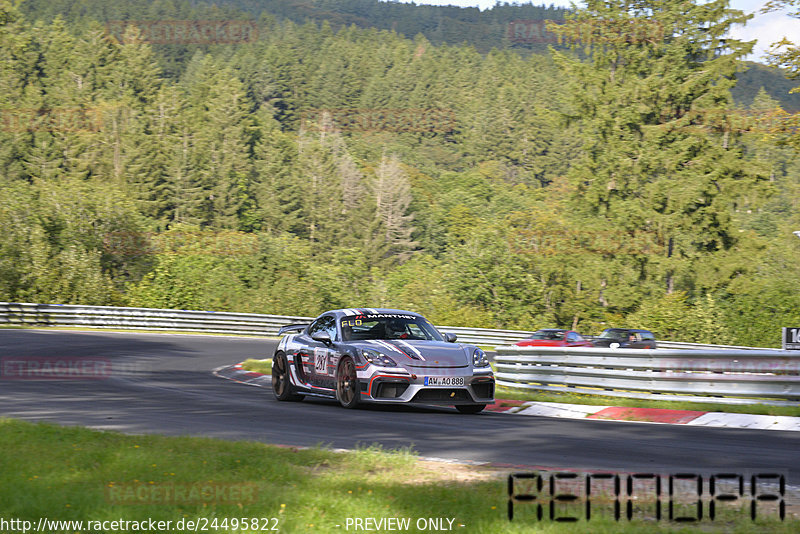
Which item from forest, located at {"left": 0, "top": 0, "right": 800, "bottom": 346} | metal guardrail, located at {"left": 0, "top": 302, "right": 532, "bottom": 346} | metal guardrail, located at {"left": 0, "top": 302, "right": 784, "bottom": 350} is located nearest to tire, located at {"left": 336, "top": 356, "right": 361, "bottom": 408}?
forest, located at {"left": 0, "top": 0, "right": 800, "bottom": 346}

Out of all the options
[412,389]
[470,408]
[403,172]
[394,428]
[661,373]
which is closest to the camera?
[394,428]

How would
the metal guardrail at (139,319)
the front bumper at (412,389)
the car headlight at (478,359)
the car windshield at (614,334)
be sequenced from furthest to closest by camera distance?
1. the metal guardrail at (139,319)
2. the car windshield at (614,334)
3. the car headlight at (478,359)
4. the front bumper at (412,389)

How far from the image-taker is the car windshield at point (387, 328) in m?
13.7

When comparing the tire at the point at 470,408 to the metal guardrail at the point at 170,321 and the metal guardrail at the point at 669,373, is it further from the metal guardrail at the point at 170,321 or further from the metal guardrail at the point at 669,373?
the metal guardrail at the point at 170,321

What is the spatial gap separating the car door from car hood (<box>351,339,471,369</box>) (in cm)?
69

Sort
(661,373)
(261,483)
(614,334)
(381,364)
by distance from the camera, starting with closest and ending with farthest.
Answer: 1. (261,483)
2. (381,364)
3. (661,373)
4. (614,334)

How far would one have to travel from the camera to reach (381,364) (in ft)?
41.2

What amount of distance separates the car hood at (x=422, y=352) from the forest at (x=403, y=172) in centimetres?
2020

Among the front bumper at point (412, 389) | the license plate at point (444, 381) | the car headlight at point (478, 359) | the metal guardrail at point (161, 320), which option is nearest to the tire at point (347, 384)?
the front bumper at point (412, 389)

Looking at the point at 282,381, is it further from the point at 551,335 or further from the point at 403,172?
the point at 403,172

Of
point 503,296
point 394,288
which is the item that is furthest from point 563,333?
point 394,288

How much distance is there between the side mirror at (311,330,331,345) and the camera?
45.1 feet

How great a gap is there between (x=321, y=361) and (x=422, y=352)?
1.87 metres

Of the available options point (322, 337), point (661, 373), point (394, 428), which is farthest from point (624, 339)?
point (394, 428)
